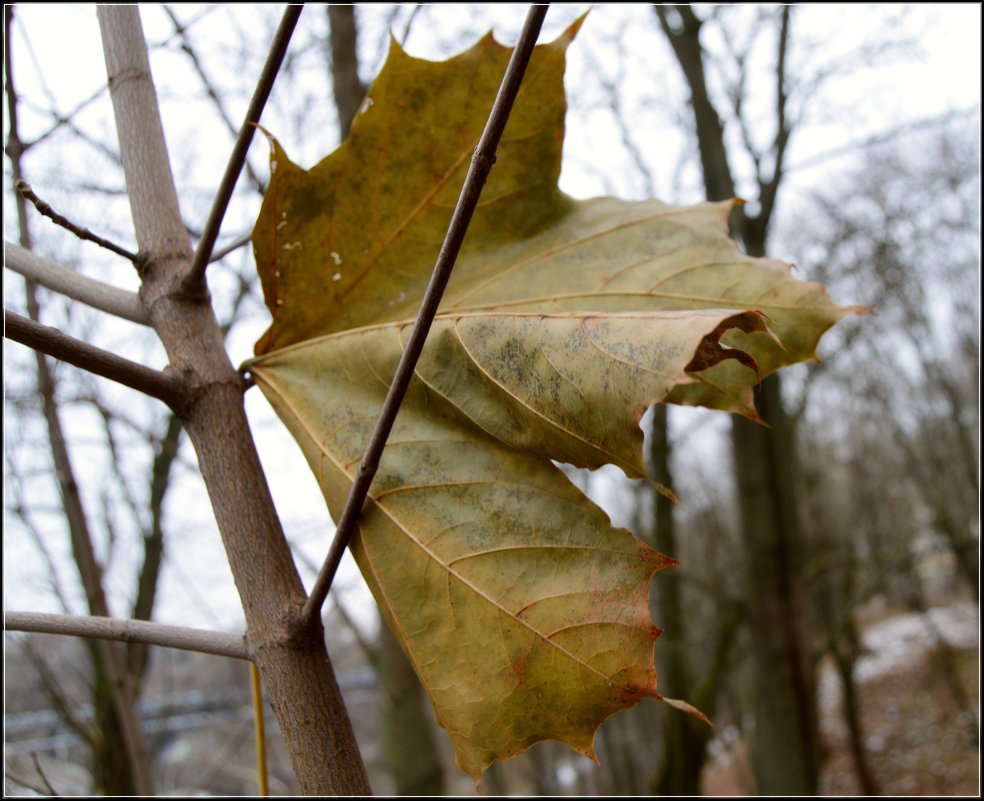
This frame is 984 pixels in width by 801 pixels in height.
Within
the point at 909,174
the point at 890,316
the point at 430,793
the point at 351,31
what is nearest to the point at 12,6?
the point at 351,31

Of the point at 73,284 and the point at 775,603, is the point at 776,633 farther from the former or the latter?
the point at 73,284

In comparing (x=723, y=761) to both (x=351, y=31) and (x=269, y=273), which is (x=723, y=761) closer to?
(x=351, y=31)

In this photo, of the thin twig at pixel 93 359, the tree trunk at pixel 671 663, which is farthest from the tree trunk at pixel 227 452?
the tree trunk at pixel 671 663

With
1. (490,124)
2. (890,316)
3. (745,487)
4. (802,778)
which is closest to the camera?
(490,124)

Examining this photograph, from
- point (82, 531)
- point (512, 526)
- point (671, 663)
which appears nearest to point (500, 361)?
point (512, 526)

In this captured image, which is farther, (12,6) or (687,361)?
(12,6)
